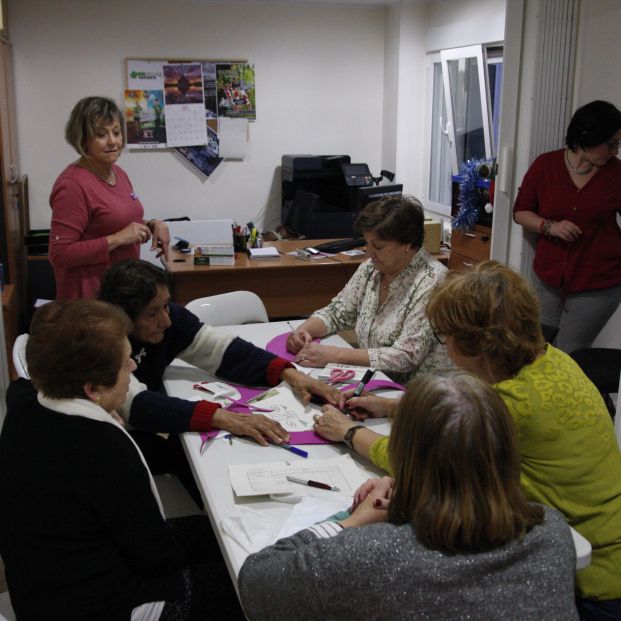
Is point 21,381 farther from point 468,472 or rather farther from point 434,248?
point 434,248

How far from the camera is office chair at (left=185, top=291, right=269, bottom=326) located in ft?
10.0

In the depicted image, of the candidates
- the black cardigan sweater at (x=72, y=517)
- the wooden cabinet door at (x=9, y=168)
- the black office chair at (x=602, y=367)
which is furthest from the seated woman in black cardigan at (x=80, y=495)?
the wooden cabinet door at (x=9, y=168)

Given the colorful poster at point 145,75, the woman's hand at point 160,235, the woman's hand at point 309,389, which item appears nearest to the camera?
the woman's hand at point 309,389

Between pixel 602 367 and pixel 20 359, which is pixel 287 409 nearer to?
pixel 20 359

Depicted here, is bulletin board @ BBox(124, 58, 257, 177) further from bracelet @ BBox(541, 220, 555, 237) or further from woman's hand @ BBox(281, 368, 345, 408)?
A: woman's hand @ BBox(281, 368, 345, 408)

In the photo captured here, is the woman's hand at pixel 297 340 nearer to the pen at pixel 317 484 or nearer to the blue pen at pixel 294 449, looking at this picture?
the blue pen at pixel 294 449

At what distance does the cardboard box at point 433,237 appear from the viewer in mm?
4992

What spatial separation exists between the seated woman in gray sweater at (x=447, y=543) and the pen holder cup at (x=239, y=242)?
365cm

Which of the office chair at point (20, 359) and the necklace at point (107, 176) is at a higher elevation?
the necklace at point (107, 176)

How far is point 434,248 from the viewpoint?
5055mm

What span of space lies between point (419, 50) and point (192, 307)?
396 cm

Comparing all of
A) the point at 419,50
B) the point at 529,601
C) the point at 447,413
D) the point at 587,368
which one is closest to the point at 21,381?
the point at 447,413

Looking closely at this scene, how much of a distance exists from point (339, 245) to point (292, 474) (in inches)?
125

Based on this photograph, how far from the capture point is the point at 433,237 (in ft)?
16.6
